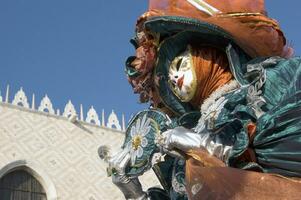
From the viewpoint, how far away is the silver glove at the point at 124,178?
89.9 inches

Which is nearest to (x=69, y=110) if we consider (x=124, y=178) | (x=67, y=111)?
(x=67, y=111)

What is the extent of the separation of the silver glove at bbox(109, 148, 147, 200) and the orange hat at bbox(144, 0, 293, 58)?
60cm

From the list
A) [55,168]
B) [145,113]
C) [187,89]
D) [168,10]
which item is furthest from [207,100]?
[55,168]

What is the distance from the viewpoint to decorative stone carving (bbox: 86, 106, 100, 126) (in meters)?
9.47

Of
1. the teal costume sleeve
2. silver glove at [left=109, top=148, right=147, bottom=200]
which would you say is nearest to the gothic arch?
silver glove at [left=109, top=148, right=147, bottom=200]

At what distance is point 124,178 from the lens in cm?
227

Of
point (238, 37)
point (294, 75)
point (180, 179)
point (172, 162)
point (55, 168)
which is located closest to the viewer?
point (294, 75)

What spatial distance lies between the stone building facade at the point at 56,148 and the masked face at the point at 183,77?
20.4ft

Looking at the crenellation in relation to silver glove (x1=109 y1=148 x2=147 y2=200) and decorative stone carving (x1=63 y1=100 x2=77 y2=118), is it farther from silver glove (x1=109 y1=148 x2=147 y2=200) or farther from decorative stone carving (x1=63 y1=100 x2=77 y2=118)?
silver glove (x1=109 y1=148 x2=147 y2=200)

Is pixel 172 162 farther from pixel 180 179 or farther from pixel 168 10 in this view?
pixel 168 10

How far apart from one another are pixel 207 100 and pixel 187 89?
10 cm

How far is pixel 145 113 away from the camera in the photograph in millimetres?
2338

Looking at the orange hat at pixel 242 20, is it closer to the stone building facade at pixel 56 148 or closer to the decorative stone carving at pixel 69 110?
the stone building facade at pixel 56 148

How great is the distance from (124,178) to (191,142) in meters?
0.43
